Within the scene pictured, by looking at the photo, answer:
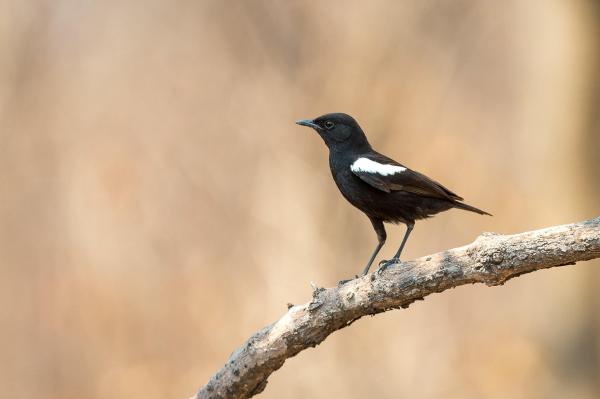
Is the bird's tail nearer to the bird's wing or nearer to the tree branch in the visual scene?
the bird's wing

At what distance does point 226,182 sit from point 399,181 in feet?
17.6

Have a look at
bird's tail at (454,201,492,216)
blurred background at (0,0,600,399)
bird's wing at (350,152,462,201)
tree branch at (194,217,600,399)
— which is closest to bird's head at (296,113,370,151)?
bird's wing at (350,152,462,201)

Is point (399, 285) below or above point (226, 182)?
below

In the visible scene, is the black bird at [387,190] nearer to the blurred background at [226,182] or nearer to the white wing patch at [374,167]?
the white wing patch at [374,167]

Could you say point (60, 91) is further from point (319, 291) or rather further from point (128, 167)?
point (319, 291)

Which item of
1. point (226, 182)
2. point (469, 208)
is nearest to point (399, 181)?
point (469, 208)

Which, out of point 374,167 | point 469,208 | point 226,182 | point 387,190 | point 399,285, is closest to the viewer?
point 399,285

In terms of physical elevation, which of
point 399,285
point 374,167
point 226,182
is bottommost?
point 399,285

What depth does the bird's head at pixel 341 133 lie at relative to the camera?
220 inches

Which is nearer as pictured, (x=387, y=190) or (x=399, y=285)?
(x=399, y=285)

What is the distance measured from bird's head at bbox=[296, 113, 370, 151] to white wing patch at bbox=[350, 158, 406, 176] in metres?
0.25

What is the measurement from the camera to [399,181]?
16.8ft

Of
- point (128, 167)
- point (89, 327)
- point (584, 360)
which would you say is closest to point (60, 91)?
point (128, 167)

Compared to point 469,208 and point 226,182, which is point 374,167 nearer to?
point 469,208
